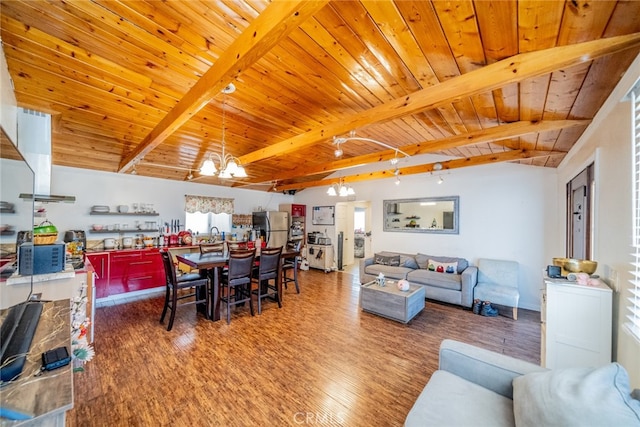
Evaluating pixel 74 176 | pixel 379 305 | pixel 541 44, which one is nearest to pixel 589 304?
pixel 541 44

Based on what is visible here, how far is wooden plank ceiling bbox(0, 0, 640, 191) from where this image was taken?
4.30ft

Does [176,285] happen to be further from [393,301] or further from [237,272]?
[393,301]

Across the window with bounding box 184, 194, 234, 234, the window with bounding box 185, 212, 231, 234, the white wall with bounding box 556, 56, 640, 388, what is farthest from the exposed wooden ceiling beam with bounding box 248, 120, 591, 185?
the window with bounding box 185, 212, 231, 234

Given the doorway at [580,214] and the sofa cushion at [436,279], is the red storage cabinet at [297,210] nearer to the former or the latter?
the sofa cushion at [436,279]

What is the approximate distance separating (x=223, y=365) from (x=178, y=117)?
2.41 metres

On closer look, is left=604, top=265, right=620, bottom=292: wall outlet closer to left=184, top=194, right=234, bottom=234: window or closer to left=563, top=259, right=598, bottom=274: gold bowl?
left=563, top=259, right=598, bottom=274: gold bowl

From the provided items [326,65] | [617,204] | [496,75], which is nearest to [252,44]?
[326,65]

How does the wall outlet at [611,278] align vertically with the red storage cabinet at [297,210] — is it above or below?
below

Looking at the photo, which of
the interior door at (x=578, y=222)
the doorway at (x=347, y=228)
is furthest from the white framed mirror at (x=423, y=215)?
the interior door at (x=578, y=222)

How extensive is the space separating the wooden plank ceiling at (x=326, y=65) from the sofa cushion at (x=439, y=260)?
2.06 meters

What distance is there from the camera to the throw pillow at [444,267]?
4480 millimetres

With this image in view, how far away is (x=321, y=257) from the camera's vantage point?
22.5 feet

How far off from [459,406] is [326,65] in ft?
8.06

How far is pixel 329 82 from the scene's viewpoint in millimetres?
2311
